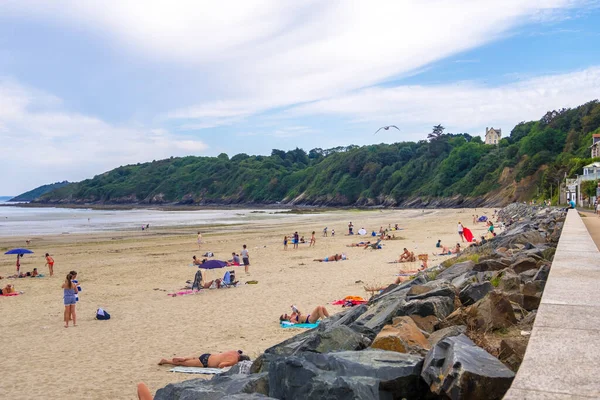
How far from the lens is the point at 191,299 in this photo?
14.7 meters

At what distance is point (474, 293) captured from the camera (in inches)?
251

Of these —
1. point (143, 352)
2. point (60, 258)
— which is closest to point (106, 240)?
point (60, 258)

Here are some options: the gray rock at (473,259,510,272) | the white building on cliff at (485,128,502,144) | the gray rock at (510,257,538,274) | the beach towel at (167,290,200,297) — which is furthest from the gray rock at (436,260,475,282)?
the white building on cliff at (485,128,502,144)

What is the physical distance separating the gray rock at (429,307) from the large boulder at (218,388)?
7.53 feet

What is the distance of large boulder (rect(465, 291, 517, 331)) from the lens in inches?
201

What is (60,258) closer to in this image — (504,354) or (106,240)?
(106,240)

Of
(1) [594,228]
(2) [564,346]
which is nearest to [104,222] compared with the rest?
(1) [594,228]

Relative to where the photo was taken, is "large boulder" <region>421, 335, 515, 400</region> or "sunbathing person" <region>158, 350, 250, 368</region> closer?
"large boulder" <region>421, 335, 515, 400</region>

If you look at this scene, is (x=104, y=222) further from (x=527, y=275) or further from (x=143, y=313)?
(x=527, y=275)

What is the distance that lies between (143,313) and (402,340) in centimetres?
1000

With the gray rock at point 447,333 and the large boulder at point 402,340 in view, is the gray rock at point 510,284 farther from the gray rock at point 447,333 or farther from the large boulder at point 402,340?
the large boulder at point 402,340

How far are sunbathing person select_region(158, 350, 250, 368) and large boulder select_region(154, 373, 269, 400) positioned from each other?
9.97 feet

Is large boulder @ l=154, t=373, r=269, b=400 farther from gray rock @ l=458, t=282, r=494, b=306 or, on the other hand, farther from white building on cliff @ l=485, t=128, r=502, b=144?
white building on cliff @ l=485, t=128, r=502, b=144

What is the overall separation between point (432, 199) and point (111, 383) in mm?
109372
